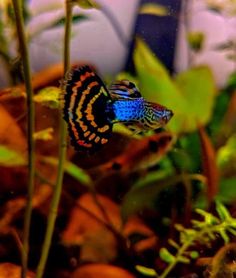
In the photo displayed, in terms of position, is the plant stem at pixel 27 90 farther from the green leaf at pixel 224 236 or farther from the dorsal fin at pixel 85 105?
the green leaf at pixel 224 236

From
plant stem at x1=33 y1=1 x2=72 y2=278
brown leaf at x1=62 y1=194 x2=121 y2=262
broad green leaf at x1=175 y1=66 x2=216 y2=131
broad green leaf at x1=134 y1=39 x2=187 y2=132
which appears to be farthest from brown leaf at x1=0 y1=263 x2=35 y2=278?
broad green leaf at x1=175 y1=66 x2=216 y2=131

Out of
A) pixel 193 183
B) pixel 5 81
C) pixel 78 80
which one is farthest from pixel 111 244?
pixel 78 80

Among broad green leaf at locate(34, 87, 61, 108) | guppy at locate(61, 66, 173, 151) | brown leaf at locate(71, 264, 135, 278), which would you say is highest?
guppy at locate(61, 66, 173, 151)

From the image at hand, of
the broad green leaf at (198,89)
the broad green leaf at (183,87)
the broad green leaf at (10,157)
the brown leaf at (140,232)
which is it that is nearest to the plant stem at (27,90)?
the broad green leaf at (10,157)

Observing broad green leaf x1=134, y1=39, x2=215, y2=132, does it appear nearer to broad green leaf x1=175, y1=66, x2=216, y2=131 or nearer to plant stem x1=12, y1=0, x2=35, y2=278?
broad green leaf x1=175, y1=66, x2=216, y2=131

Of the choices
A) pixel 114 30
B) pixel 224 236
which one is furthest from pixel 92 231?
pixel 114 30

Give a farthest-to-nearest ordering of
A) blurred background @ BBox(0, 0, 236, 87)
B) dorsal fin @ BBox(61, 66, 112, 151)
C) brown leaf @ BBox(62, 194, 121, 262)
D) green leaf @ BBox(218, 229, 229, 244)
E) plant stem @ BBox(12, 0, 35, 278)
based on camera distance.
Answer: blurred background @ BBox(0, 0, 236, 87) → brown leaf @ BBox(62, 194, 121, 262) → green leaf @ BBox(218, 229, 229, 244) → plant stem @ BBox(12, 0, 35, 278) → dorsal fin @ BBox(61, 66, 112, 151)

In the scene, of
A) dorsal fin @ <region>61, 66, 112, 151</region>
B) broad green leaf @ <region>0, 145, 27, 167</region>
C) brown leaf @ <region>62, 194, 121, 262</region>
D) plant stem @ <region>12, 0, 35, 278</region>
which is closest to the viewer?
dorsal fin @ <region>61, 66, 112, 151</region>

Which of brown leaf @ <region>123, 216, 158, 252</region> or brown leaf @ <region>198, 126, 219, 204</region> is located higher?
brown leaf @ <region>198, 126, 219, 204</region>
